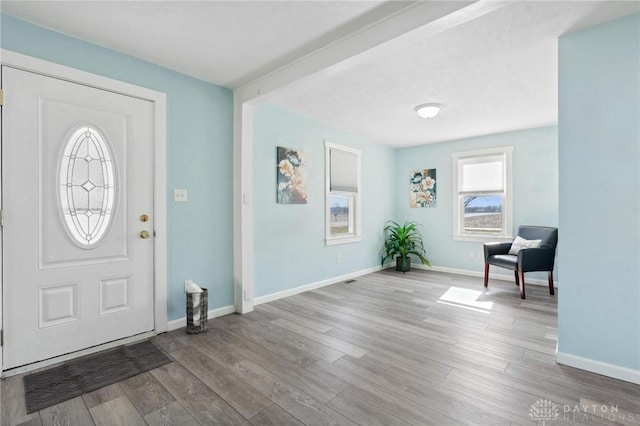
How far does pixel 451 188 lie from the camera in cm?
547

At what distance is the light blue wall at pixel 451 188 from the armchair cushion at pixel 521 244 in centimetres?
64

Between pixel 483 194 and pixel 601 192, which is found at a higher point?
pixel 483 194

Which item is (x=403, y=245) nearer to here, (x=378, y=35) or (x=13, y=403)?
(x=378, y=35)

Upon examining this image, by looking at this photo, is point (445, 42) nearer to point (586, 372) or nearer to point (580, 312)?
point (580, 312)

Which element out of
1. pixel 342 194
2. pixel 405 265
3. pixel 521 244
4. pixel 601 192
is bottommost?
pixel 405 265

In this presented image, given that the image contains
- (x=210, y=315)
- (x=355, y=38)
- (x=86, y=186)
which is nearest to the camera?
(x=355, y=38)

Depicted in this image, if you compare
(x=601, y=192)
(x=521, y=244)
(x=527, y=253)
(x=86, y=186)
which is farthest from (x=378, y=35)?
(x=521, y=244)

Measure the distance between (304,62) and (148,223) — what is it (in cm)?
191

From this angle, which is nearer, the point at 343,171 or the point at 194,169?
the point at 194,169

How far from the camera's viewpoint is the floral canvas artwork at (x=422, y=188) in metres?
5.69

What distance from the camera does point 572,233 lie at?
6.99ft

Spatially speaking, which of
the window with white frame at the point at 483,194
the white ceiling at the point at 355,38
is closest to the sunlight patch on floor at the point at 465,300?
the window with white frame at the point at 483,194

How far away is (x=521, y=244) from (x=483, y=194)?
120 cm

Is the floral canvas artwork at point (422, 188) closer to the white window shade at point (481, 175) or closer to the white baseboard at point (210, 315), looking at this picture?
the white window shade at point (481, 175)
